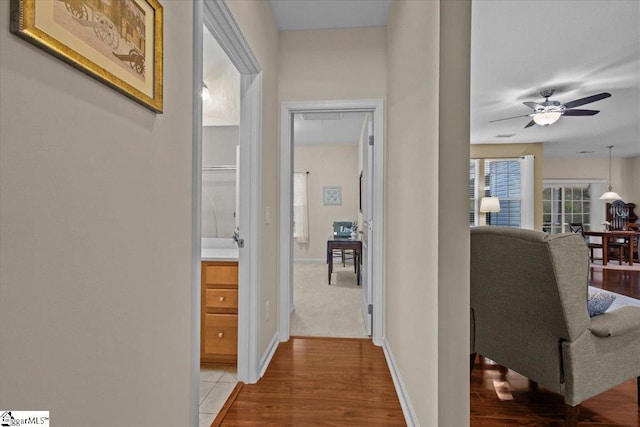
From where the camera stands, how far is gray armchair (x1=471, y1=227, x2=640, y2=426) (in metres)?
1.60

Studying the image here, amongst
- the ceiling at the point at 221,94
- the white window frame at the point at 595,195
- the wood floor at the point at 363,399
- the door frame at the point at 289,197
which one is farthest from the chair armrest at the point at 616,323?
the white window frame at the point at 595,195

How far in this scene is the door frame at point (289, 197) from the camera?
9.04 feet

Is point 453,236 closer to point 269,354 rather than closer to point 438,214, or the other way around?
→ point 438,214

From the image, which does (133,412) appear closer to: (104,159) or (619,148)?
(104,159)

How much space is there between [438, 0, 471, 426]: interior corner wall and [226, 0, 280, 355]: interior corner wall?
129 centimetres

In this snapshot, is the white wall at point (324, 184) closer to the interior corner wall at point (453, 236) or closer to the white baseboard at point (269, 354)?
the white baseboard at point (269, 354)

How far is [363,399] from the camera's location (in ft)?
6.46

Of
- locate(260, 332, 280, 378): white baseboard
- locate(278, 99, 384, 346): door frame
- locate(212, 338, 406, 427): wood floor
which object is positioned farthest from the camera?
locate(278, 99, 384, 346): door frame

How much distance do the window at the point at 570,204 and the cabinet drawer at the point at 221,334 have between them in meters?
9.20

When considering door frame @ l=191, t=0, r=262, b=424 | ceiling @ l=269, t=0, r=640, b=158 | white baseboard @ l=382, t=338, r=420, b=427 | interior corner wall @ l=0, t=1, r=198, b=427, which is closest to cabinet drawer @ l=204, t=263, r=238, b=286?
door frame @ l=191, t=0, r=262, b=424

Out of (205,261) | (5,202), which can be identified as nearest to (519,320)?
(205,261)

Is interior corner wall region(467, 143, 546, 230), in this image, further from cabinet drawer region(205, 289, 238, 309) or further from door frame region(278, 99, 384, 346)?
cabinet drawer region(205, 289, 238, 309)

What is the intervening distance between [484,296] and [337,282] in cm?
324

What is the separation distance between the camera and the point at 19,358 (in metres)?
0.59
